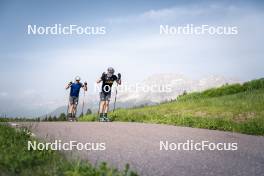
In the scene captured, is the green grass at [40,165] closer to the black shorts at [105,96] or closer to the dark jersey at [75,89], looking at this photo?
the black shorts at [105,96]

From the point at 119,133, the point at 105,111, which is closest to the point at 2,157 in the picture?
the point at 119,133

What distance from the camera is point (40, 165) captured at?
7.37 metres

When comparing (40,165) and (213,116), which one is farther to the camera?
(213,116)

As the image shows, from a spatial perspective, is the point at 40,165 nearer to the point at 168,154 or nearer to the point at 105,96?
the point at 168,154

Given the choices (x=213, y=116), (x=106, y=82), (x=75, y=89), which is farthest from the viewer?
(x=75, y=89)

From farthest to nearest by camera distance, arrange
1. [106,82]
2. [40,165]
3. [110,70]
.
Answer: [110,70]
[106,82]
[40,165]

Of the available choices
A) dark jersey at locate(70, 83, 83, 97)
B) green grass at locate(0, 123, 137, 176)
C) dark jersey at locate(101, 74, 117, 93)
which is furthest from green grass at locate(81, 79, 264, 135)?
green grass at locate(0, 123, 137, 176)

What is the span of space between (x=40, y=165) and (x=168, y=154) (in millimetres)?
3007

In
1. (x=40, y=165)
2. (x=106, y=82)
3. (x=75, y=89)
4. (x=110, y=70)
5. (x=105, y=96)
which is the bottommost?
(x=40, y=165)

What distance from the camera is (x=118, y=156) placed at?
895cm

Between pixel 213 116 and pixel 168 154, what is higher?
pixel 213 116

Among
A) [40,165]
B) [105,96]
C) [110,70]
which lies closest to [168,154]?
[40,165]

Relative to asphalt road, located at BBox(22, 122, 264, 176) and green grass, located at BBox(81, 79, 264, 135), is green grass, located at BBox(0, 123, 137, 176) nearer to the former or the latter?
asphalt road, located at BBox(22, 122, 264, 176)

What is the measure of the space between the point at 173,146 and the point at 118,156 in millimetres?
2122
